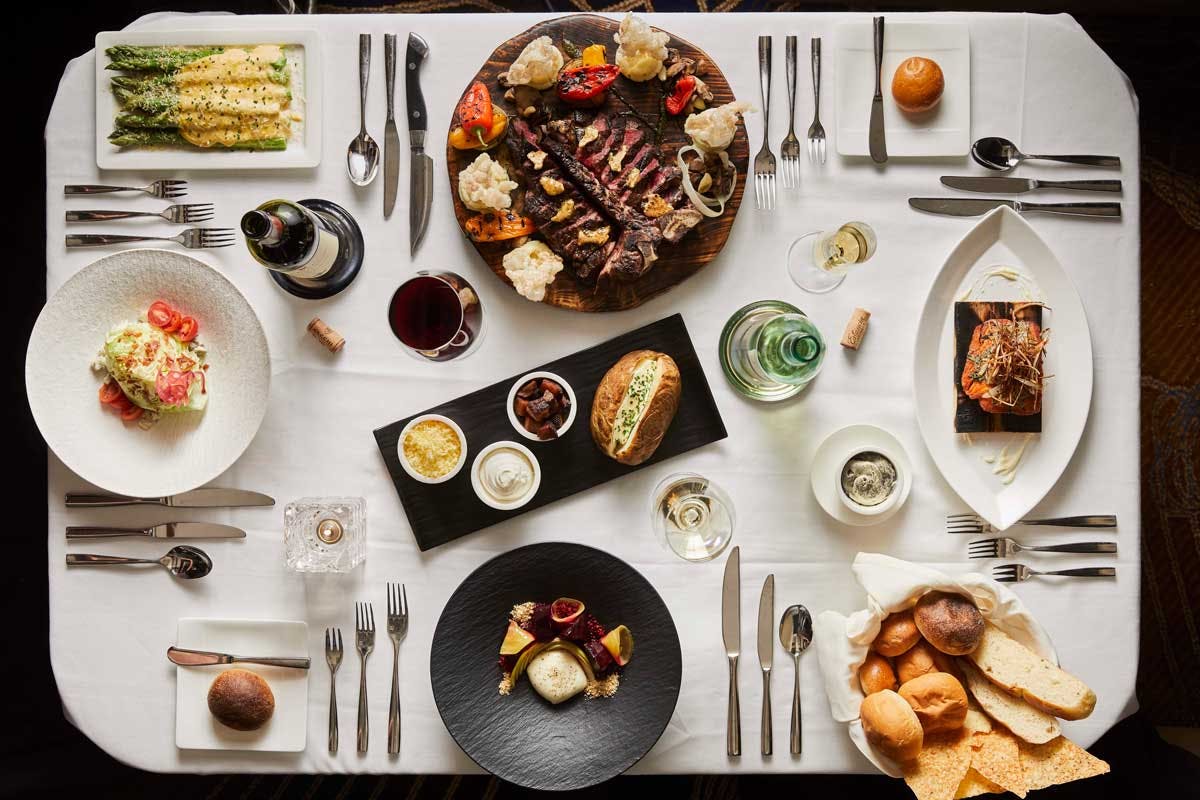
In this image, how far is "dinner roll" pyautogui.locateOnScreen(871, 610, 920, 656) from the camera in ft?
5.58

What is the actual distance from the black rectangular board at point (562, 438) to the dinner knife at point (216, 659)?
1.22 ft

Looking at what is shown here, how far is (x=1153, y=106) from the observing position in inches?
97.9

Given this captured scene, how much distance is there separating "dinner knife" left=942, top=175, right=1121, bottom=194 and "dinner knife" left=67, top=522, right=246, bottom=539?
174 centimetres

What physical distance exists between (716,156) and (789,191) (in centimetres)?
19

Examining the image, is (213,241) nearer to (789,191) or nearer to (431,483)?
(431,483)

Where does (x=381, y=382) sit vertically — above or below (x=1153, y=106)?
below

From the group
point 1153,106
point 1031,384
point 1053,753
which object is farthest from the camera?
point 1153,106

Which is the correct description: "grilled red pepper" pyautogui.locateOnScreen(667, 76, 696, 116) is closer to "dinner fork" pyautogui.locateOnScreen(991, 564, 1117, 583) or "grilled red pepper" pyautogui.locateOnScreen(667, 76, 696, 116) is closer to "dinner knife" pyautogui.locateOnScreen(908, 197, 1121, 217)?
"dinner knife" pyautogui.locateOnScreen(908, 197, 1121, 217)

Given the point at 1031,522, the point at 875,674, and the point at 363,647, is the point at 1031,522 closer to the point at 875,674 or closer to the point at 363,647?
the point at 875,674

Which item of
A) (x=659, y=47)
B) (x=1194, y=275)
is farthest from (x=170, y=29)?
(x=1194, y=275)

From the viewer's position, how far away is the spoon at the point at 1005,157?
178 centimetres

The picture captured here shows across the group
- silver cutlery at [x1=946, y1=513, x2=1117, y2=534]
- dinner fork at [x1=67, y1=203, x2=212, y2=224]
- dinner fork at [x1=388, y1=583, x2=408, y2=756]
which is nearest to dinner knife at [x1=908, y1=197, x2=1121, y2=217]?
silver cutlery at [x1=946, y1=513, x2=1117, y2=534]

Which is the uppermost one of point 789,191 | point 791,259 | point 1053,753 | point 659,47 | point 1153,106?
point 1153,106

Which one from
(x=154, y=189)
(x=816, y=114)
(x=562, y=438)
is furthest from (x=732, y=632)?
(x=154, y=189)
